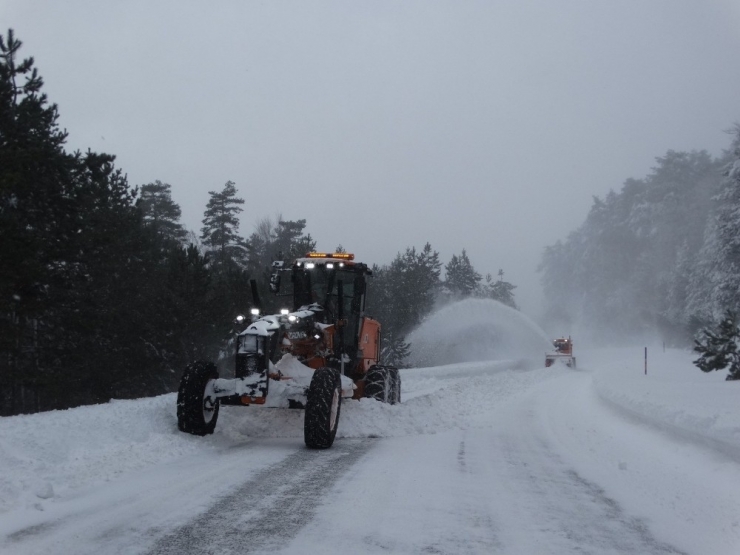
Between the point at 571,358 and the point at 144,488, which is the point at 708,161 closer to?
the point at 571,358

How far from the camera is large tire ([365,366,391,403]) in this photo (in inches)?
486

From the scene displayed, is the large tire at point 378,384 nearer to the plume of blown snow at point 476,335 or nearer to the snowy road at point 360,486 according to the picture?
the snowy road at point 360,486

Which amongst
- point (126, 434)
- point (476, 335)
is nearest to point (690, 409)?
point (126, 434)

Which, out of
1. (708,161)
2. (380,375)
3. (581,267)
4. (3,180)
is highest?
(708,161)

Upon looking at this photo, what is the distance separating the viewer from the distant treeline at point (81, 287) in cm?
2089

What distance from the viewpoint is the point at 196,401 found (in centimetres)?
920

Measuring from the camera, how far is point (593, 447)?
9.56 m

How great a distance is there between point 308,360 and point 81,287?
1787 cm

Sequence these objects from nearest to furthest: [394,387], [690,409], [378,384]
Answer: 1. [690,409]
2. [378,384]
3. [394,387]

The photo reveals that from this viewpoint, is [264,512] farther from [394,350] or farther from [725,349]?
[394,350]

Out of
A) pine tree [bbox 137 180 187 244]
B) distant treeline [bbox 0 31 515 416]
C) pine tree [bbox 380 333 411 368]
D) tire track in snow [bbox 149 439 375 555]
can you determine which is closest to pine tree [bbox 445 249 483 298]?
pine tree [bbox 380 333 411 368]

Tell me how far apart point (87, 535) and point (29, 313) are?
1885 centimetres

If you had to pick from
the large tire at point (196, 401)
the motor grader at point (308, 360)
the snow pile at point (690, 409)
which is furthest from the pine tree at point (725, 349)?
the large tire at point (196, 401)

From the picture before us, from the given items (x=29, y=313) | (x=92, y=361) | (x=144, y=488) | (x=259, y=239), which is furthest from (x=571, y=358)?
(x=259, y=239)
